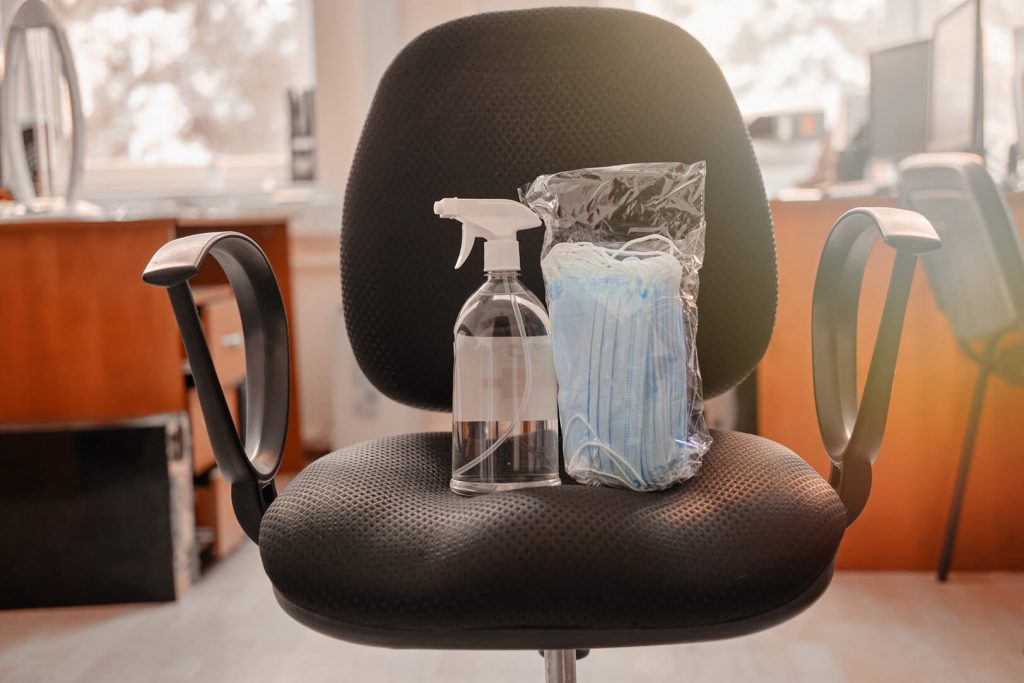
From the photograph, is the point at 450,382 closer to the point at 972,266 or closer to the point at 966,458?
the point at 972,266

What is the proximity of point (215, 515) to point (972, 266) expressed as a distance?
1600 mm

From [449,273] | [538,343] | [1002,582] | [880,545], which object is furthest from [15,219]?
[1002,582]

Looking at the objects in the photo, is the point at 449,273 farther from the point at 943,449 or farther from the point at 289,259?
the point at 289,259

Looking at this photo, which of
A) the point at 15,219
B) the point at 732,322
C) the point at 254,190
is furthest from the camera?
the point at 254,190

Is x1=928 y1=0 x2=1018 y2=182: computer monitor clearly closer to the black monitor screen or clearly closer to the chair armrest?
the black monitor screen

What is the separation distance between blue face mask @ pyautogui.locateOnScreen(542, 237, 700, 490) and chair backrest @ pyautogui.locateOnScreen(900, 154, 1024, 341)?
2.90ft

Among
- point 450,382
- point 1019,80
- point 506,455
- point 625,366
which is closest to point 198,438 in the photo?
point 450,382

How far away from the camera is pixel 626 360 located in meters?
0.85

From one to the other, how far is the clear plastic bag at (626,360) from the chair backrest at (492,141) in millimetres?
190

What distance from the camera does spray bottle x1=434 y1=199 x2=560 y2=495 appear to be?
0.90m

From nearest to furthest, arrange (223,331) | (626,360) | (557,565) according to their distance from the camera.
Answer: (557,565) → (626,360) → (223,331)

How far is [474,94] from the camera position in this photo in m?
1.08

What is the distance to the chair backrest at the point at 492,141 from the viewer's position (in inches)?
42.0

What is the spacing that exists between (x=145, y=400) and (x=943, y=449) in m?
1.61
